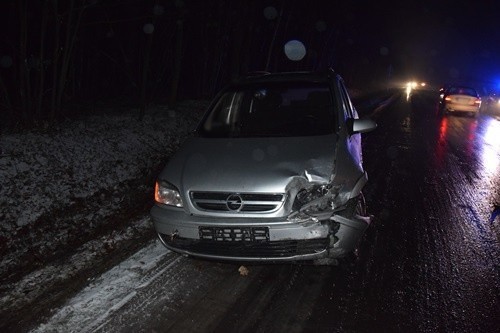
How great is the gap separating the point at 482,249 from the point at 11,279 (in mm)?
4680

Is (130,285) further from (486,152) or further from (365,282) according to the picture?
(486,152)

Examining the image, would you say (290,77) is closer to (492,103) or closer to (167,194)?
(167,194)

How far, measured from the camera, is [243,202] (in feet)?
10.2

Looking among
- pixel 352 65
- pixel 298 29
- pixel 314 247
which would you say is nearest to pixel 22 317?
pixel 314 247

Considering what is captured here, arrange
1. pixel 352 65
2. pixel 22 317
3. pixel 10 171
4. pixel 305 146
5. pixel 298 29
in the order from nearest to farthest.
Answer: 1. pixel 22 317
2. pixel 305 146
3. pixel 10 171
4. pixel 298 29
5. pixel 352 65

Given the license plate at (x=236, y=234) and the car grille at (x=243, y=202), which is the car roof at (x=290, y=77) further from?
the license plate at (x=236, y=234)

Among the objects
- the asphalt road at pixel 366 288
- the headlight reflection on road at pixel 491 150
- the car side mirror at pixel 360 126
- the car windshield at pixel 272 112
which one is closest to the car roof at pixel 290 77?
the car windshield at pixel 272 112

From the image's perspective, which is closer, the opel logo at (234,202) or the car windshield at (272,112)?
the opel logo at (234,202)

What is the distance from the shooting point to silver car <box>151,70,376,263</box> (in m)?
3.06

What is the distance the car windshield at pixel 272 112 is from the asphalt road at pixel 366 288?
143cm

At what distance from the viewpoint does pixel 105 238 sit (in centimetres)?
421

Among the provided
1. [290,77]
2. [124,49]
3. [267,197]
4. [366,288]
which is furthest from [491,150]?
[124,49]

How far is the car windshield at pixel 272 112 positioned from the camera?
419 centimetres

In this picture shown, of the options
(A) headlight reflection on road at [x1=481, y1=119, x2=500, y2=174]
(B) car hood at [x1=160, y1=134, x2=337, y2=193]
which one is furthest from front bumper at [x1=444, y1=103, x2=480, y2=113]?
(B) car hood at [x1=160, y1=134, x2=337, y2=193]
